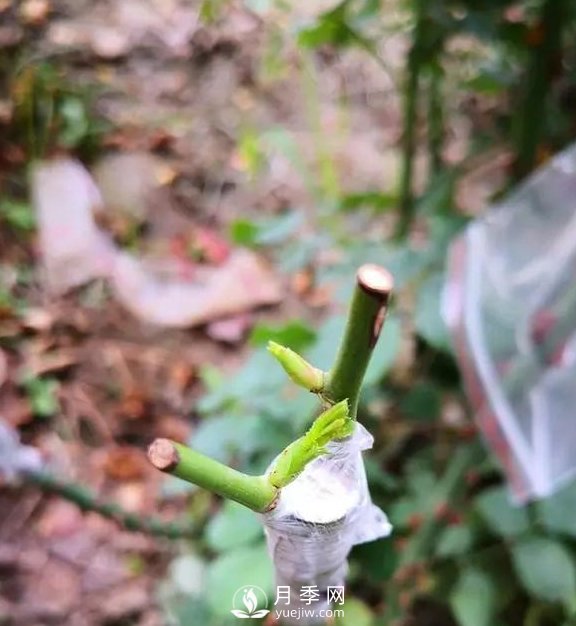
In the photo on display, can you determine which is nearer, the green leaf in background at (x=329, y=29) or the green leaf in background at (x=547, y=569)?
the green leaf in background at (x=547, y=569)

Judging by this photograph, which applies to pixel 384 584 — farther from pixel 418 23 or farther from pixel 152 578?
pixel 418 23

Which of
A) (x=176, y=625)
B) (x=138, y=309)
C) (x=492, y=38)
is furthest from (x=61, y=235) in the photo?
(x=492, y=38)

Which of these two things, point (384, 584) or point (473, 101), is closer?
point (384, 584)

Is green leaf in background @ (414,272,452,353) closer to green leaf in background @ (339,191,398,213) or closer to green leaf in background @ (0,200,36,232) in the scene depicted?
green leaf in background @ (339,191,398,213)

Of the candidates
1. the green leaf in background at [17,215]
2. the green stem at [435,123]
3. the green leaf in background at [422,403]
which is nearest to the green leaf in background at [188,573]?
the green leaf in background at [422,403]

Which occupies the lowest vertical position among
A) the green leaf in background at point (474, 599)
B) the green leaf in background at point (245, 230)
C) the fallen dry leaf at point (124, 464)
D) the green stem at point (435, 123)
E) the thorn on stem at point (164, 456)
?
the fallen dry leaf at point (124, 464)

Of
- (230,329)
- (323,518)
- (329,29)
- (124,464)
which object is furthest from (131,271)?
(323,518)

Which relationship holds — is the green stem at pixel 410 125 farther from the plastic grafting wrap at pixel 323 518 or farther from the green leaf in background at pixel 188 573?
the plastic grafting wrap at pixel 323 518
